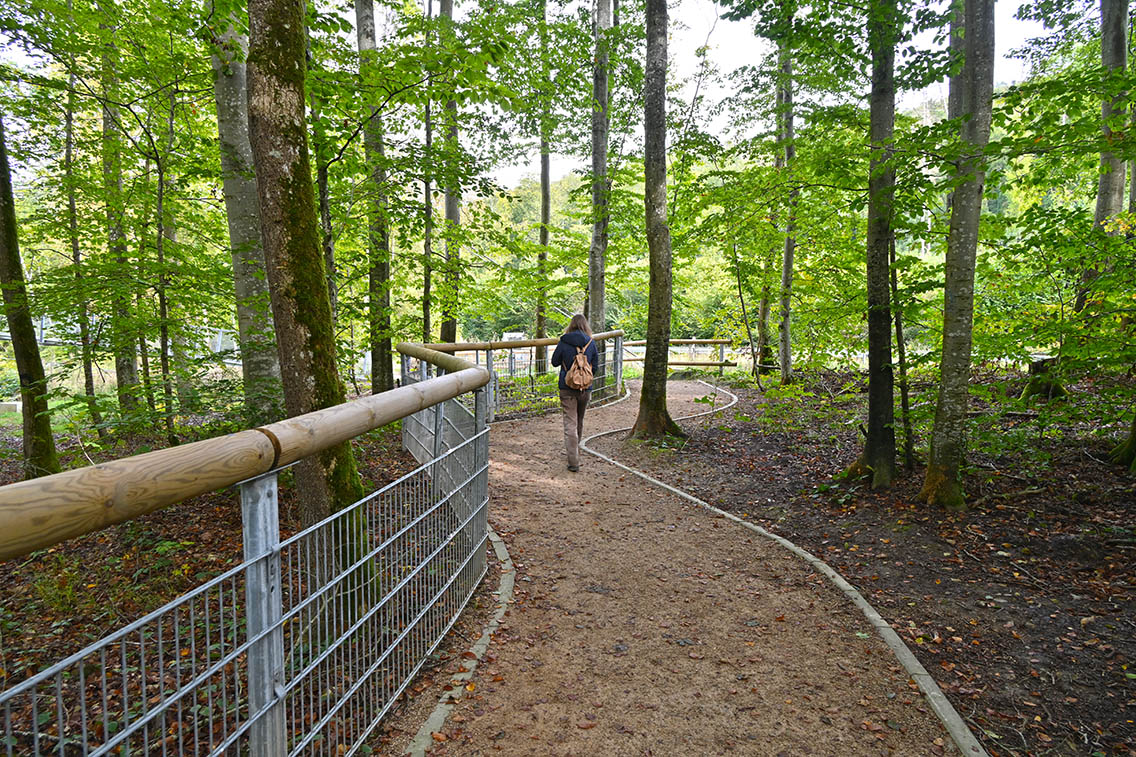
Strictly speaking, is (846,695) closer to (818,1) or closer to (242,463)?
(242,463)

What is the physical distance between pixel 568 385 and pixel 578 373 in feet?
0.68

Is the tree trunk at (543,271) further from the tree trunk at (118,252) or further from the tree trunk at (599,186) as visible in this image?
the tree trunk at (118,252)

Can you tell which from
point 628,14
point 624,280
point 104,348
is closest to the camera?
point 104,348

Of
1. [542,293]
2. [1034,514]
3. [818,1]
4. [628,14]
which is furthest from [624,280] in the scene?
[1034,514]

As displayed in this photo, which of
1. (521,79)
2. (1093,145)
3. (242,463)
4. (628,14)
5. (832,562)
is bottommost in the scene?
(832,562)

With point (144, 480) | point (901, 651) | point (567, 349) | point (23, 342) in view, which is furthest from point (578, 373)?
point (144, 480)

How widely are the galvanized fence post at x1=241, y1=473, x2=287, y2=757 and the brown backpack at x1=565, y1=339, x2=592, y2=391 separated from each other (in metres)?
5.93

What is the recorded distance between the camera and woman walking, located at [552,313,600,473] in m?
7.61

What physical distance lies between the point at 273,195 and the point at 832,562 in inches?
197

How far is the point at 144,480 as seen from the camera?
138 centimetres

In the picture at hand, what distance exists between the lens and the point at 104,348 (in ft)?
20.8

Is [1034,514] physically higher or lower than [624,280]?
lower

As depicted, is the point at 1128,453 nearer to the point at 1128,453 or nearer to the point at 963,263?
the point at 1128,453

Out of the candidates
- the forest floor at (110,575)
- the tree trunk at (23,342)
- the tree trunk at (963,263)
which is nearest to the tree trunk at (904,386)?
the tree trunk at (963,263)
